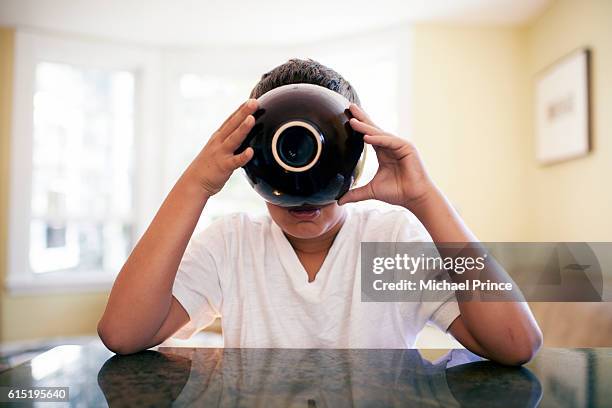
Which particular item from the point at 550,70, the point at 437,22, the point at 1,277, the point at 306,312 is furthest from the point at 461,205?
the point at 1,277

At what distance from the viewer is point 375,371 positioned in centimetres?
40

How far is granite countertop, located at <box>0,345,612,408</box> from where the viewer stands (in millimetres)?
333

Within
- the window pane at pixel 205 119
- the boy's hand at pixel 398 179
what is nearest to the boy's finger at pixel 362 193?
the boy's hand at pixel 398 179

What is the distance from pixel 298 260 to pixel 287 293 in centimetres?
6

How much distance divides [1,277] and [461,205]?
3.11 metres

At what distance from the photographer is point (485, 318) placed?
0.62m

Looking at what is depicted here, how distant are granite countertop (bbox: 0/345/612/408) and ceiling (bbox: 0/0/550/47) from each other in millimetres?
2719

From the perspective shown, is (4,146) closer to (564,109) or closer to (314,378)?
(564,109)

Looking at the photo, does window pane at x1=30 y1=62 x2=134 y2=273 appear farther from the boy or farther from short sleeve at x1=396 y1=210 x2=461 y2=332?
short sleeve at x1=396 y1=210 x2=461 y2=332

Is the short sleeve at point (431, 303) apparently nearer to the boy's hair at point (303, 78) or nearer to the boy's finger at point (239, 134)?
the boy's hair at point (303, 78)

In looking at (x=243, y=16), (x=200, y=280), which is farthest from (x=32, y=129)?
(x=200, y=280)

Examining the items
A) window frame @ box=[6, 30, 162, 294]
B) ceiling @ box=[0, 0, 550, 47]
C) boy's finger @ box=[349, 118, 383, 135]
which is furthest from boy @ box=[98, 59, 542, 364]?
window frame @ box=[6, 30, 162, 294]

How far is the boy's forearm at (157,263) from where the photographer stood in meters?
0.66

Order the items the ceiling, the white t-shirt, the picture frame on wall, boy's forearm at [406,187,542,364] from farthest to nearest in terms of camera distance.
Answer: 1. the ceiling
2. the picture frame on wall
3. the white t-shirt
4. boy's forearm at [406,187,542,364]
